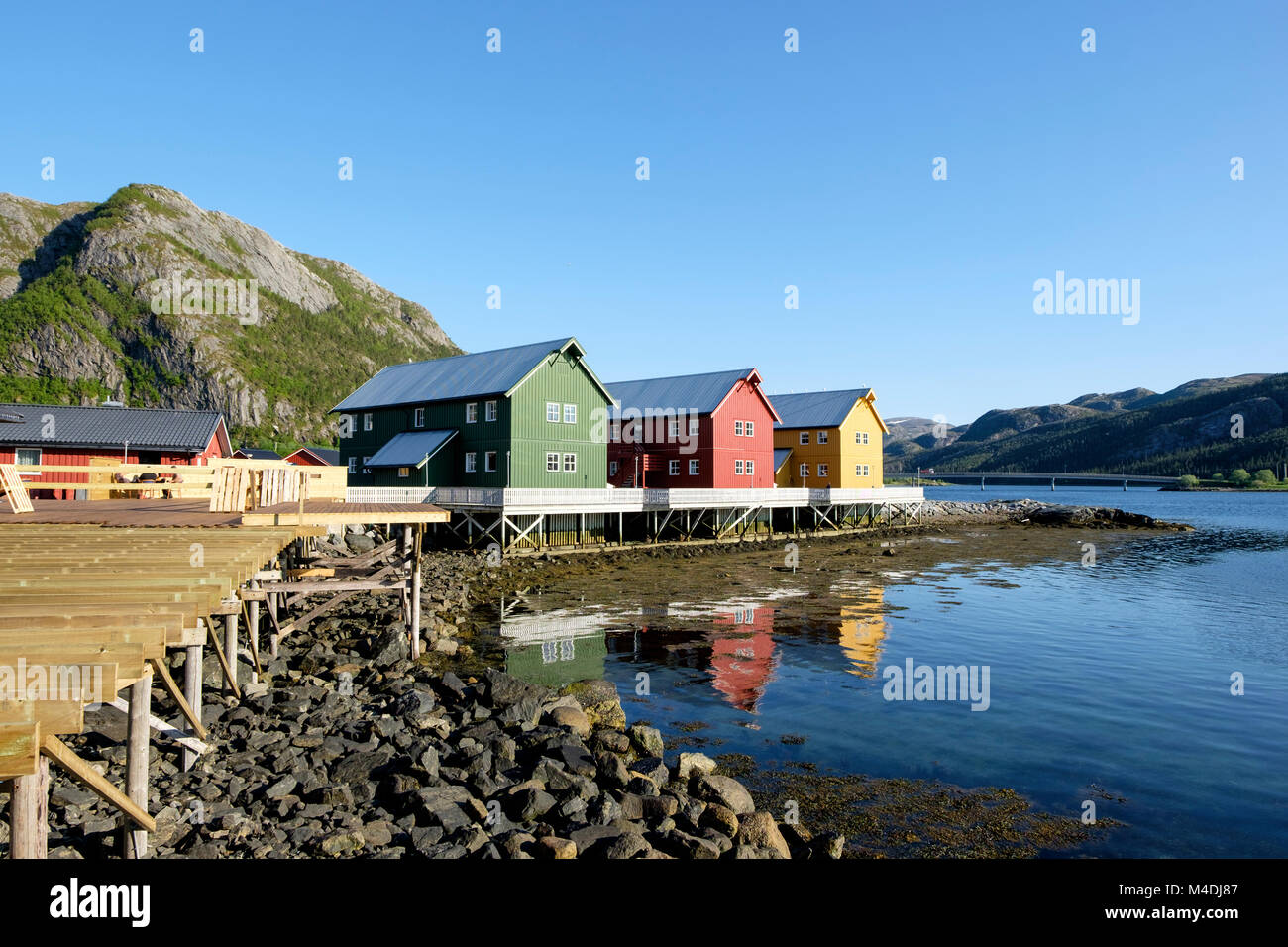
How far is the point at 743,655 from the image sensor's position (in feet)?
64.9

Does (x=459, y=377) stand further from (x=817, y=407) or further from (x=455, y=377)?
(x=817, y=407)

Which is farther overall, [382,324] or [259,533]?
[382,324]

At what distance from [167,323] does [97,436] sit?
92.3m

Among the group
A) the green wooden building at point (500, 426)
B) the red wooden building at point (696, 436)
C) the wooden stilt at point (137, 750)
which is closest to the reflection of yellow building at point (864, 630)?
the wooden stilt at point (137, 750)

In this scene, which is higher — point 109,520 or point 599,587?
point 109,520

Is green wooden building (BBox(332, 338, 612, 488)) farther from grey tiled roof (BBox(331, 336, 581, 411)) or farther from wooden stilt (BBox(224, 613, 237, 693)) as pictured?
wooden stilt (BBox(224, 613, 237, 693))

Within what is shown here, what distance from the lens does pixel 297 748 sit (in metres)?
10.9

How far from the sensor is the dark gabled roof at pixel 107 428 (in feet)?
125

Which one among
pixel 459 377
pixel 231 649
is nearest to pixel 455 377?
pixel 459 377

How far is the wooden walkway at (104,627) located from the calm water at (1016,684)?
799 cm

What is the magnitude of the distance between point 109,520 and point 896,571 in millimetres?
32506
